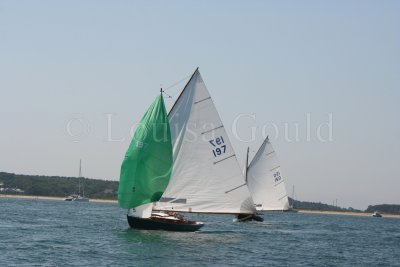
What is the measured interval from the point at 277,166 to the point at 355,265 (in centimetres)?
5942

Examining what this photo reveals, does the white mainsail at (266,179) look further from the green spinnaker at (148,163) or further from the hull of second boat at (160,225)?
the green spinnaker at (148,163)

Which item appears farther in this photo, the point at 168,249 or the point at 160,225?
the point at 160,225

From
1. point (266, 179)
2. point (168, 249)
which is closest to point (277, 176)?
point (266, 179)

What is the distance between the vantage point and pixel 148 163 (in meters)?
62.5

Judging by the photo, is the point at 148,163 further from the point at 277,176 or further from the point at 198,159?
the point at 277,176

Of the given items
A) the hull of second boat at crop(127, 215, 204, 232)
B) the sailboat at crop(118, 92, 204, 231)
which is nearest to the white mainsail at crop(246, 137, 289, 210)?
the hull of second boat at crop(127, 215, 204, 232)

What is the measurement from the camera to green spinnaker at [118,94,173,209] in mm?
62188

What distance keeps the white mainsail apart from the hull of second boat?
4255 cm

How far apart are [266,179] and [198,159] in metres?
46.3

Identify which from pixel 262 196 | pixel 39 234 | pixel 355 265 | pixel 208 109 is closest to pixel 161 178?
pixel 208 109

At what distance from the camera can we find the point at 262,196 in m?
109

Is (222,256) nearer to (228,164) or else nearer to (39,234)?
(228,164)

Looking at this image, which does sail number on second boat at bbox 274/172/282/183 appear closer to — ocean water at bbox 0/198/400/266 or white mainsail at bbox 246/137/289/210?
white mainsail at bbox 246/137/289/210

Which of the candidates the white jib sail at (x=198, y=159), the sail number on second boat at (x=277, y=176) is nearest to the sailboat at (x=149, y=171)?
the white jib sail at (x=198, y=159)
